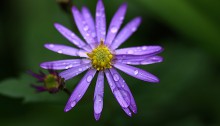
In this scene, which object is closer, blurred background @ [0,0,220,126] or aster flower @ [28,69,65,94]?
aster flower @ [28,69,65,94]

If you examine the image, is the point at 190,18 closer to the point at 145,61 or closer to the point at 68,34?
A: the point at 145,61

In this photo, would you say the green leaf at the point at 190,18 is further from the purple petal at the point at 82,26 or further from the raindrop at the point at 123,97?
the raindrop at the point at 123,97

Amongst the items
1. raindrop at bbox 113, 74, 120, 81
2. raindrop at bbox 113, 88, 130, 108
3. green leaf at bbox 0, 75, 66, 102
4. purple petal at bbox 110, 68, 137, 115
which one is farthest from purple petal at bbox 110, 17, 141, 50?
green leaf at bbox 0, 75, 66, 102

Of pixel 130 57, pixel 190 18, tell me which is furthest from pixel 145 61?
pixel 190 18


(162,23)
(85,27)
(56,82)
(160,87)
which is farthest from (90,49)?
(162,23)

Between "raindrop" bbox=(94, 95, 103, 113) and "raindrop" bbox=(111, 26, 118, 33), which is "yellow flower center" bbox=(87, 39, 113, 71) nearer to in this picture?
"raindrop" bbox=(111, 26, 118, 33)

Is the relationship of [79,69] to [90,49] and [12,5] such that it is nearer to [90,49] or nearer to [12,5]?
[90,49]

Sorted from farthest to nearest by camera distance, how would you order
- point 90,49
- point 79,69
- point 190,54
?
point 190,54
point 90,49
point 79,69
